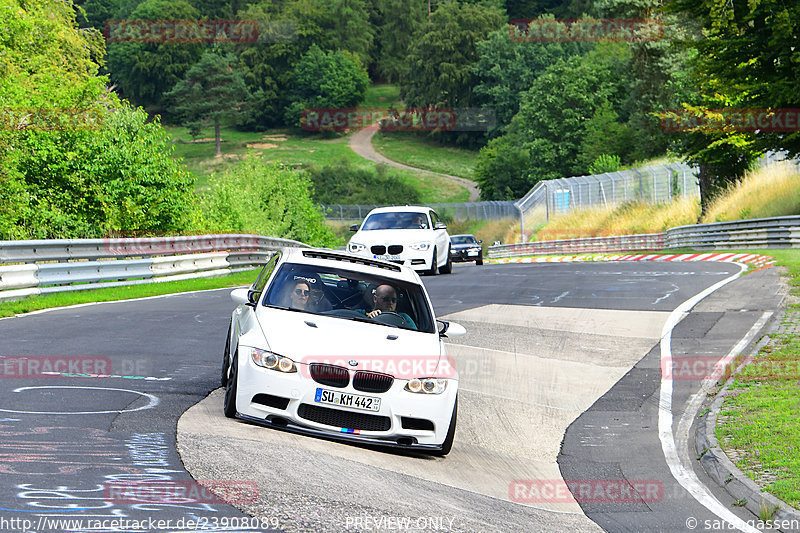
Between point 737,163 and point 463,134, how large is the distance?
297 feet

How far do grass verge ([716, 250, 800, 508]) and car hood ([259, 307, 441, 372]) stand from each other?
8.69 feet

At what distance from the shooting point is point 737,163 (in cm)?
4475

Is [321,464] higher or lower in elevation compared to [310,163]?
higher

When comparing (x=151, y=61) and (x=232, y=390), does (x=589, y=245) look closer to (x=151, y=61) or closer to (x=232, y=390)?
(x=232, y=390)

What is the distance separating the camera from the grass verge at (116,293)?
53.4 feet

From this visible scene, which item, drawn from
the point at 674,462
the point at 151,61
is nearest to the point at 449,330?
the point at 674,462

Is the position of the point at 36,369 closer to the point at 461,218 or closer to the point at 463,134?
the point at 461,218

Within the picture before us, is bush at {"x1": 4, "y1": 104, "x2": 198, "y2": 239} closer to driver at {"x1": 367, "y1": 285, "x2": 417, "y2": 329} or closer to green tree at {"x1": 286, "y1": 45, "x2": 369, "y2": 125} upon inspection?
driver at {"x1": 367, "y1": 285, "x2": 417, "y2": 329}

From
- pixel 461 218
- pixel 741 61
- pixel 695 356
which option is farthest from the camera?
pixel 461 218

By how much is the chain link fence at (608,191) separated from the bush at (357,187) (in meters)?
37.2

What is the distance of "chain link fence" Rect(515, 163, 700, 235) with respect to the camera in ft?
173

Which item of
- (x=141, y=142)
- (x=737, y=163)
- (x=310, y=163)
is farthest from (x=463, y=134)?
(x=141, y=142)

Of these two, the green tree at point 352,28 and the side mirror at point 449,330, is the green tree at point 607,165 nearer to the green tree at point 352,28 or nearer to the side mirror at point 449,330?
the side mirror at point 449,330

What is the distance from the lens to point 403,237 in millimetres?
23141
